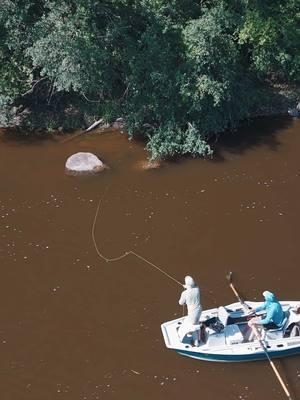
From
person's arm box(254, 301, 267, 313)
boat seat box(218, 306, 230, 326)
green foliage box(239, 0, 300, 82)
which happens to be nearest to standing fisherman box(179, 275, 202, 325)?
boat seat box(218, 306, 230, 326)

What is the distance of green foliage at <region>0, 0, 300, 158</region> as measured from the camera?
22.4 metres

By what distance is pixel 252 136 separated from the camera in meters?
24.6

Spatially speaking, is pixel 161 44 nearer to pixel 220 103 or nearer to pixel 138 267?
pixel 220 103

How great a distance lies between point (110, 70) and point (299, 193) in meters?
8.32

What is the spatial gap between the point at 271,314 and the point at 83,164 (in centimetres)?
987

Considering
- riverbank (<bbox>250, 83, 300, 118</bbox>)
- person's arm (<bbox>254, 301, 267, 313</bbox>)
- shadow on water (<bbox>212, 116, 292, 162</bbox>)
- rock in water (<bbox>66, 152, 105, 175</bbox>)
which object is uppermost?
riverbank (<bbox>250, 83, 300, 118</bbox>)

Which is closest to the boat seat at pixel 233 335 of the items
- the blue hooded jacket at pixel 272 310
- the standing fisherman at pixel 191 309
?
the blue hooded jacket at pixel 272 310

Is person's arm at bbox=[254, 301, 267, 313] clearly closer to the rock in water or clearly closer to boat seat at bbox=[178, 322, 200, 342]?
boat seat at bbox=[178, 322, 200, 342]

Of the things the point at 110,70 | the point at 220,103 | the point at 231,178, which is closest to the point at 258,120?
the point at 220,103

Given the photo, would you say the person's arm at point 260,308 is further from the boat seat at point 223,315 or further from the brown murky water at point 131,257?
the brown murky water at point 131,257

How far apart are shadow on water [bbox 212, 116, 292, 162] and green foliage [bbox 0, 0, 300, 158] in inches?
20.2

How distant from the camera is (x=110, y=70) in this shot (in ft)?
76.7

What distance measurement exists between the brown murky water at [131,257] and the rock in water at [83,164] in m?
0.35

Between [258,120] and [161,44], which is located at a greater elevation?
[161,44]
